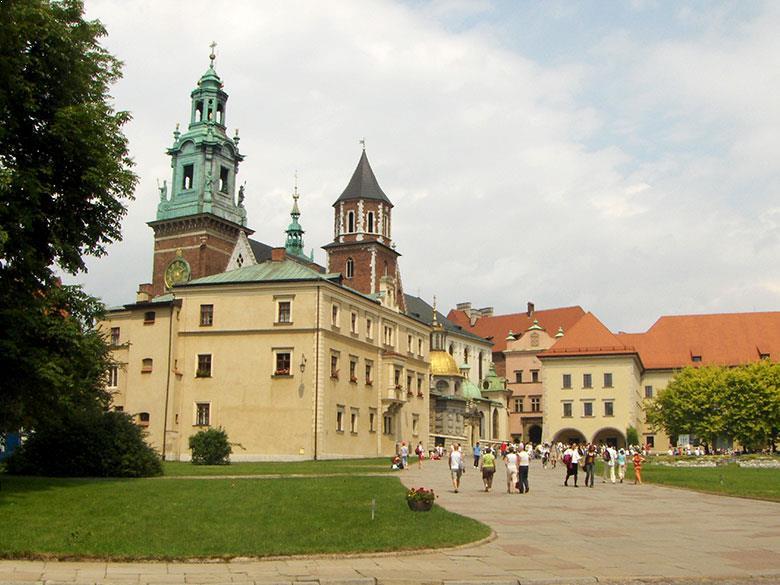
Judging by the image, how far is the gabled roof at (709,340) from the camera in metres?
103

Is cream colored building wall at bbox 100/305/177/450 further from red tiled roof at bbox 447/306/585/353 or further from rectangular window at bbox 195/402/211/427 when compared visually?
red tiled roof at bbox 447/306/585/353

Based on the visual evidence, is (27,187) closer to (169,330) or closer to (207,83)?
(169,330)

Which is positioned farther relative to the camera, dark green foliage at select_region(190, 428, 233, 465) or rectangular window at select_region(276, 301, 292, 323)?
rectangular window at select_region(276, 301, 292, 323)

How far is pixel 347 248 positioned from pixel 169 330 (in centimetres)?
3499

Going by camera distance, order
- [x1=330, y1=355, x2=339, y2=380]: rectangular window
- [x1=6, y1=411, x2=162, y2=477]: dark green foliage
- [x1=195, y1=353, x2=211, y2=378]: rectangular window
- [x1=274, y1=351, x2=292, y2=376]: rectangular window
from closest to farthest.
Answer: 1. [x1=6, y1=411, x2=162, y2=477]: dark green foliage
2. [x1=274, y1=351, x2=292, y2=376]: rectangular window
3. [x1=195, y1=353, x2=211, y2=378]: rectangular window
4. [x1=330, y1=355, x2=339, y2=380]: rectangular window

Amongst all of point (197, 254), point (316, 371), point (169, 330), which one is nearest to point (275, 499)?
point (316, 371)

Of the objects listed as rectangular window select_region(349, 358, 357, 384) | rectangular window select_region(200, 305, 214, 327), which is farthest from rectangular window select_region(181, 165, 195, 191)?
rectangular window select_region(349, 358, 357, 384)

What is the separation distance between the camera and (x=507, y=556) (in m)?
17.7

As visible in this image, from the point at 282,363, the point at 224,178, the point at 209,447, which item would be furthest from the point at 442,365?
the point at 209,447

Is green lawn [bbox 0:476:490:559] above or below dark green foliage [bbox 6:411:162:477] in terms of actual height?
below

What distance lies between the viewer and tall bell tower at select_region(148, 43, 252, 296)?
84.3 meters

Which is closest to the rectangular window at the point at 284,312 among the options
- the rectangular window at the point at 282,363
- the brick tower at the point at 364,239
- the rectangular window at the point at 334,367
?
the rectangular window at the point at 282,363

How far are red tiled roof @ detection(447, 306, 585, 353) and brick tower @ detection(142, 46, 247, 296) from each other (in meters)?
52.1

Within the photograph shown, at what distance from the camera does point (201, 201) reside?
85.1 m
